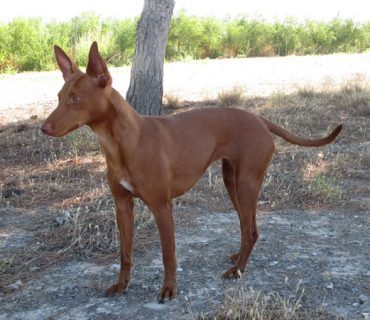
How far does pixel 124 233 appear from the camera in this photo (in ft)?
12.6

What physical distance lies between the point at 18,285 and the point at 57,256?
1.54ft

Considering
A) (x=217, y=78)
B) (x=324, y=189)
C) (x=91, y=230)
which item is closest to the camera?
(x=91, y=230)

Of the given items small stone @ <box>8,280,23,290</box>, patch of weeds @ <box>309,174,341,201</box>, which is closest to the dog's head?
small stone @ <box>8,280,23,290</box>

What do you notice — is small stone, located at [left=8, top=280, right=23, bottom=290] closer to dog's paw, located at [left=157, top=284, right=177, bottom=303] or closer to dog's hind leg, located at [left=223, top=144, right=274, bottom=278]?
dog's paw, located at [left=157, top=284, right=177, bottom=303]

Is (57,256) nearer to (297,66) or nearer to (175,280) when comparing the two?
(175,280)

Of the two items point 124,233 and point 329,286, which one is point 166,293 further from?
point 329,286

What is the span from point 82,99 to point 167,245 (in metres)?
1.04

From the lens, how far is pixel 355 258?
169 inches

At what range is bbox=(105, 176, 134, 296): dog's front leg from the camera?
372 centimetres

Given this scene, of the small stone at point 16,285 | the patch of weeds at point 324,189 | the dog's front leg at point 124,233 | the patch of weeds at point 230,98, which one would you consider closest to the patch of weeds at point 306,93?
the patch of weeds at point 230,98

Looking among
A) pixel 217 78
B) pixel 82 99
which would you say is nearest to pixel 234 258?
pixel 82 99

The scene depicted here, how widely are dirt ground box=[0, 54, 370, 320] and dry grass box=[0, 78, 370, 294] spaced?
0.02 m

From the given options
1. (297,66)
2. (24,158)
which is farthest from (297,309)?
(297,66)

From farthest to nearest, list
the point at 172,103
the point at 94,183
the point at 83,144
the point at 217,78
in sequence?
the point at 217,78 < the point at 172,103 < the point at 83,144 < the point at 94,183
